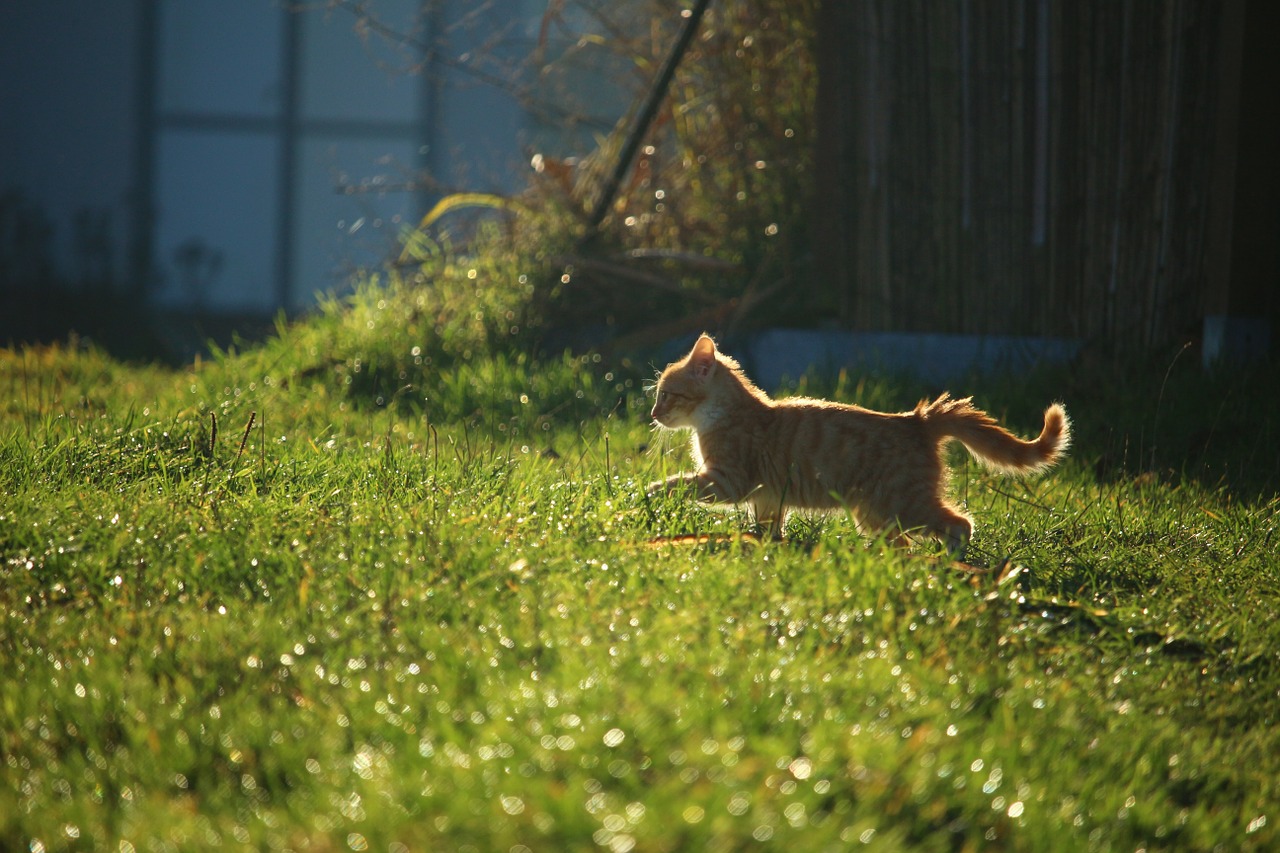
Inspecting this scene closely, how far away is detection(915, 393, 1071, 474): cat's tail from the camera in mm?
3229

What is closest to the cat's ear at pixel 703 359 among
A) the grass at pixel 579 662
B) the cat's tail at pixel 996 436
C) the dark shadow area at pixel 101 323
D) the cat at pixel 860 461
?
the cat at pixel 860 461

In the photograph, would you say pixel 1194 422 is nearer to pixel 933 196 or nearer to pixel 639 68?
pixel 933 196

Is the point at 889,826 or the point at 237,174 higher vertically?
the point at 237,174

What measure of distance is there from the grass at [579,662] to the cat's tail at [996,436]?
23 cm

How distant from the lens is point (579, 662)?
7.10ft

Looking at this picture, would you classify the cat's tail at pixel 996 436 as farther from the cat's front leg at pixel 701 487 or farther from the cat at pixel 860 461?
the cat's front leg at pixel 701 487

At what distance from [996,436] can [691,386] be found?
106cm

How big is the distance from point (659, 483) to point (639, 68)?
4.78 m

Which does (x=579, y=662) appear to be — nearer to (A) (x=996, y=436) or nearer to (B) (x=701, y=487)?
(B) (x=701, y=487)

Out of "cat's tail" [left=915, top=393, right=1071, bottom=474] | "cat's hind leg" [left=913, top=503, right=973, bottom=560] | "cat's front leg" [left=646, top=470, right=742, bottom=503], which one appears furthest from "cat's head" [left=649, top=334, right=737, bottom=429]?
"cat's hind leg" [left=913, top=503, right=973, bottom=560]

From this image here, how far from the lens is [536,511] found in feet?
10.3

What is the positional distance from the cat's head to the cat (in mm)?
213

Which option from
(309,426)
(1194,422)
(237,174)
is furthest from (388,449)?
(237,174)

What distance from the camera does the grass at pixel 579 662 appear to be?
68.1 inches
